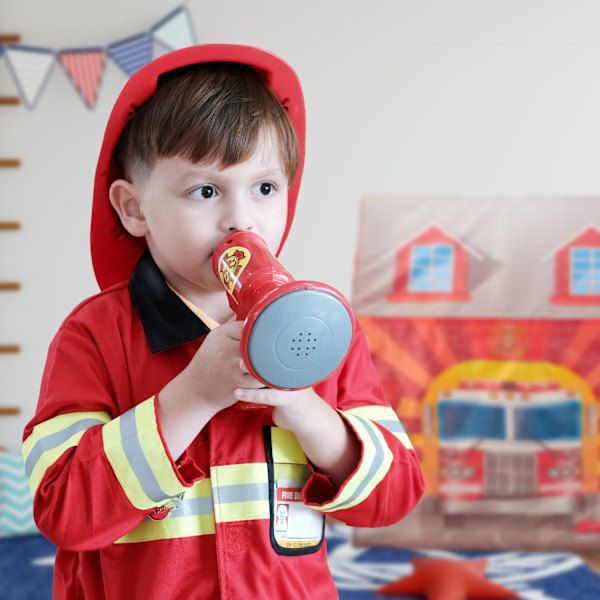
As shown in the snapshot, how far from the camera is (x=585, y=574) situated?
6.26 ft

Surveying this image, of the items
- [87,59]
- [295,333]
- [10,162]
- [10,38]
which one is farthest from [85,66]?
[295,333]

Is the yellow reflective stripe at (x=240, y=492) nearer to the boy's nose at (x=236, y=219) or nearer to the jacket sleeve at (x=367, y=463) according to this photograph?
the jacket sleeve at (x=367, y=463)

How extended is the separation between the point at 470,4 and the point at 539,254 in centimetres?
80

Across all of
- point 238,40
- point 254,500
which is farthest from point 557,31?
point 254,500

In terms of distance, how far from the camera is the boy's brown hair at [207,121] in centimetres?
69

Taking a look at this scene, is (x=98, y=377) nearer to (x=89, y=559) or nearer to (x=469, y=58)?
(x=89, y=559)

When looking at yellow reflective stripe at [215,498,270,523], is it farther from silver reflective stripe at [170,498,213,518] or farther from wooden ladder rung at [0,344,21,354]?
wooden ladder rung at [0,344,21,354]

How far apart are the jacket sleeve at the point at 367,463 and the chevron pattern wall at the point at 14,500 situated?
169 centimetres

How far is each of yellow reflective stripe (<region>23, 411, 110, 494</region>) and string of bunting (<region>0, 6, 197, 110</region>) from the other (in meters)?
1.88

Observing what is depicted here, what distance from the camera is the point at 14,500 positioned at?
219 centimetres

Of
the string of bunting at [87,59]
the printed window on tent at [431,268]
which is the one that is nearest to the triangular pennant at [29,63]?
the string of bunting at [87,59]

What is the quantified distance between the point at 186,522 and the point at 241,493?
0.18 ft

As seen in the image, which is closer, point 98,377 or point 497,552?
point 98,377

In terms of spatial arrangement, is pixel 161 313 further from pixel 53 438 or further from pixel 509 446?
pixel 509 446
